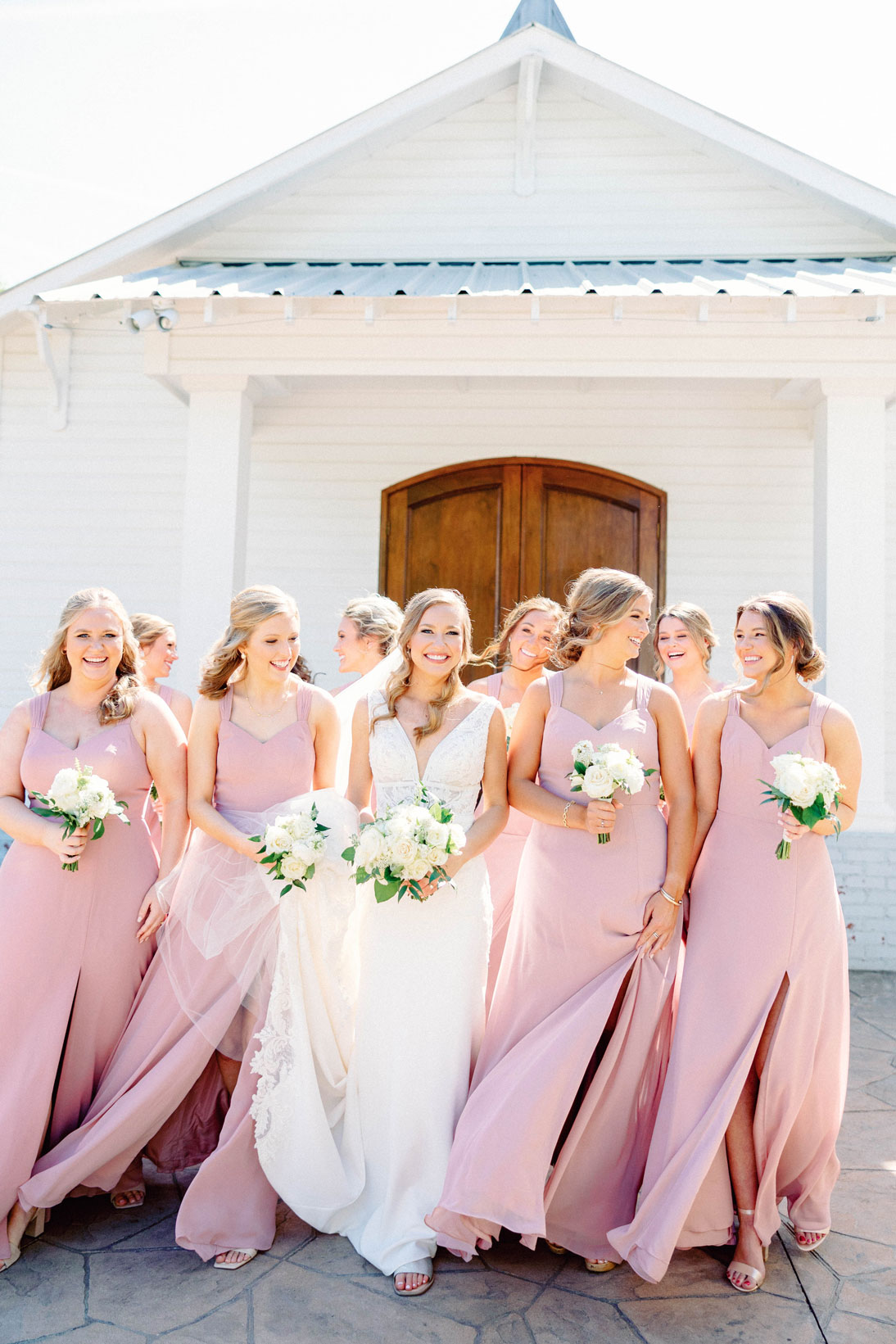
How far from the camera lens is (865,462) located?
22.4 ft

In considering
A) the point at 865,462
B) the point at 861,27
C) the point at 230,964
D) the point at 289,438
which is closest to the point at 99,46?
the point at 861,27

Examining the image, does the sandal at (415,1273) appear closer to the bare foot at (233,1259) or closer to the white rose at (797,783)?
the bare foot at (233,1259)

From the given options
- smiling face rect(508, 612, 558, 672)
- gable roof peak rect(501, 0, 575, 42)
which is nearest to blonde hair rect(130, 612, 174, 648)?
smiling face rect(508, 612, 558, 672)

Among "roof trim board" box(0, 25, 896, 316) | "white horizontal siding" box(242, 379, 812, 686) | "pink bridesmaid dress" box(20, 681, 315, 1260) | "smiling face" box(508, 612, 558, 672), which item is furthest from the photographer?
"white horizontal siding" box(242, 379, 812, 686)

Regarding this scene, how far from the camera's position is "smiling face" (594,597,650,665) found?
375 centimetres

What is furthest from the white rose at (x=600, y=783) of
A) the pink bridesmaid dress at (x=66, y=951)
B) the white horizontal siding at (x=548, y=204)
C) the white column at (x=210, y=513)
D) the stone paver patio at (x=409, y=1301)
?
the white horizontal siding at (x=548, y=204)

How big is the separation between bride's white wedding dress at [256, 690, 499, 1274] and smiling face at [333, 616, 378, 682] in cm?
170

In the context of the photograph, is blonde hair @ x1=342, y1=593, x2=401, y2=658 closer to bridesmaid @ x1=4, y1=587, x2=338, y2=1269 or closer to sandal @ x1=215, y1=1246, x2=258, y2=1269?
bridesmaid @ x1=4, y1=587, x2=338, y2=1269

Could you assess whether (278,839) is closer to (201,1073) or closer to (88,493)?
(201,1073)

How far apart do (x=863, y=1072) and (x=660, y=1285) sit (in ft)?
8.21

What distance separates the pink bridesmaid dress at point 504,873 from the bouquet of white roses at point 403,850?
1.33 metres

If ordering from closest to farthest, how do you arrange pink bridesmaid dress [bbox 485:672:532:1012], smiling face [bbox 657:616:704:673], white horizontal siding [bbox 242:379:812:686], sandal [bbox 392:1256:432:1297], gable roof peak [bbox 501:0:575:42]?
sandal [bbox 392:1256:432:1297] < pink bridesmaid dress [bbox 485:672:532:1012] < smiling face [bbox 657:616:704:673] < white horizontal siding [bbox 242:379:812:686] < gable roof peak [bbox 501:0:575:42]

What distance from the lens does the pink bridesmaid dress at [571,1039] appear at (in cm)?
326

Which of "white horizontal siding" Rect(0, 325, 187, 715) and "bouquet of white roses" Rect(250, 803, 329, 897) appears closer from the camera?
"bouquet of white roses" Rect(250, 803, 329, 897)
